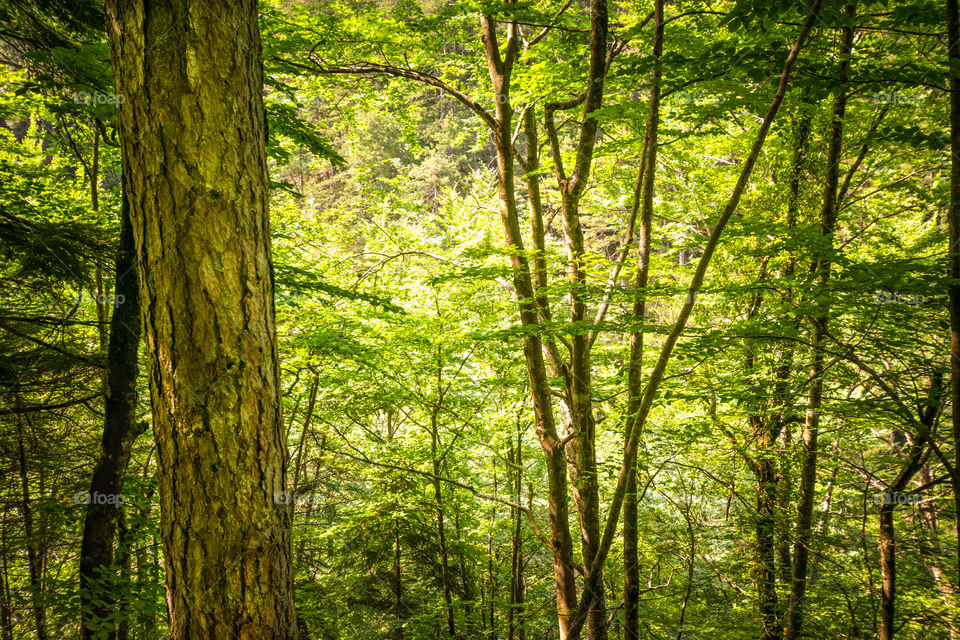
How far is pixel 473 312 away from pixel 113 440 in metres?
5.29

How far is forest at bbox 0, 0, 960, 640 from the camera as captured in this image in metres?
1.53

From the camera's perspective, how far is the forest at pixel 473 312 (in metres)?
Result: 1.53

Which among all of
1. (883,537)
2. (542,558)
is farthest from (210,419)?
(542,558)

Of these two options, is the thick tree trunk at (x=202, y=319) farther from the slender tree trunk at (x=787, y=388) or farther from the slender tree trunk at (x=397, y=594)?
the slender tree trunk at (x=397, y=594)

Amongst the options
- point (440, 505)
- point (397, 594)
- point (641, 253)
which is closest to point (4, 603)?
point (440, 505)

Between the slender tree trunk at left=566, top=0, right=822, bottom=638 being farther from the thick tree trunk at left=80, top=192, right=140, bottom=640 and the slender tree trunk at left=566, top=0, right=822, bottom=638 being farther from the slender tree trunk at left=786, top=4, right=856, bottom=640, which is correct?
the thick tree trunk at left=80, top=192, right=140, bottom=640

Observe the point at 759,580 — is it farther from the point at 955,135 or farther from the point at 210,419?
the point at 210,419

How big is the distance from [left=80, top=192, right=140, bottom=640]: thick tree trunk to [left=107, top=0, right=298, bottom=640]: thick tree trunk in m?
3.22

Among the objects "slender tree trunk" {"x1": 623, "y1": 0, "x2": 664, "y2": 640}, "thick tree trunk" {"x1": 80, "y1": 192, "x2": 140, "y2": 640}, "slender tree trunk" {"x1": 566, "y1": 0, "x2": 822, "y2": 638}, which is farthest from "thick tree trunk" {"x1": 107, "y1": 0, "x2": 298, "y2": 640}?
"thick tree trunk" {"x1": 80, "y1": 192, "x2": 140, "y2": 640}

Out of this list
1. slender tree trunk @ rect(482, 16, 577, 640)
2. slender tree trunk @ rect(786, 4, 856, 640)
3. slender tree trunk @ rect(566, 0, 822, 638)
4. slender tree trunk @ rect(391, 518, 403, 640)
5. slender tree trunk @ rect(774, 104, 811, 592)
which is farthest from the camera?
slender tree trunk @ rect(391, 518, 403, 640)

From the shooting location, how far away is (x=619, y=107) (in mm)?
3215

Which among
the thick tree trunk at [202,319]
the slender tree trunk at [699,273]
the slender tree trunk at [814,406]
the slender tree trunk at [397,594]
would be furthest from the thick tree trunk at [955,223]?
the slender tree trunk at [397,594]

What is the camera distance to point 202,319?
1.51 metres

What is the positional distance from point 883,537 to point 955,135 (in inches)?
168
